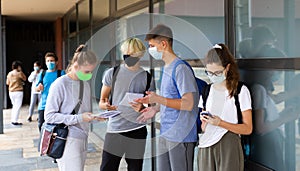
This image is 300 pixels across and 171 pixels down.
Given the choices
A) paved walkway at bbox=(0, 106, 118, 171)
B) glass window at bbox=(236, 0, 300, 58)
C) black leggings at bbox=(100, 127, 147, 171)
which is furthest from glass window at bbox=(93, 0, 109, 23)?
glass window at bbox=(236, 0, 300, 58)

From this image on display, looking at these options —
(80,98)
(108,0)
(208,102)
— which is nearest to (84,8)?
(108,0)

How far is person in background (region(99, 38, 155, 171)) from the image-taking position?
2596mm

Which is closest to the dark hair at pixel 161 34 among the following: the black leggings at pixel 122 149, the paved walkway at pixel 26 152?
the black leggings at pixel 122 149

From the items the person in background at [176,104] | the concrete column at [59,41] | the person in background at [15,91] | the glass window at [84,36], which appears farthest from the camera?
the concrete column at [59,41]

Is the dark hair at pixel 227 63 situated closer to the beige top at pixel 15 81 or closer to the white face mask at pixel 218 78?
the white face mask at pixel 218 78

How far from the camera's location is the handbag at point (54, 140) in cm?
223

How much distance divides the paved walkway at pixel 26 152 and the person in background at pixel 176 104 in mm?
1430

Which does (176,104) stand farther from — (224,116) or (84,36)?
(84,36)

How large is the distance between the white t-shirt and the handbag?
906mm

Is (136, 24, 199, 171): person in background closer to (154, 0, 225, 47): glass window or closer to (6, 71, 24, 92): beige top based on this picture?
(154, 0, 225, 47): glass window

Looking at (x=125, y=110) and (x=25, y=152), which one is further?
(x=25, y=152)

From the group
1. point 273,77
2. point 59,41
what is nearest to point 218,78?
point 273,77

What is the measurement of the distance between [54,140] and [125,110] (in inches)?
23.7

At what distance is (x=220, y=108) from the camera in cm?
189
